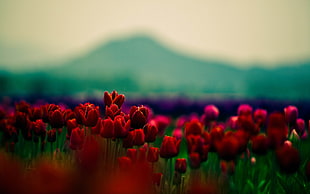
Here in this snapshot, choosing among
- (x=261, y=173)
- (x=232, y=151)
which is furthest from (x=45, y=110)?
(x=261, y=173)

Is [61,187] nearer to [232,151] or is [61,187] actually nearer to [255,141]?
[232,151]

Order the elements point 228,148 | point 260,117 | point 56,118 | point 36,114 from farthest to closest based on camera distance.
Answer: point 260,117 → point 36,114 → point 56,118 → point 228,148

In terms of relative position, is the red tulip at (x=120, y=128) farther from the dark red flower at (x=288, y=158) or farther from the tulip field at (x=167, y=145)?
the dark red flower at (x=288, y=158)

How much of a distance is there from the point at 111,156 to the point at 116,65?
340ft

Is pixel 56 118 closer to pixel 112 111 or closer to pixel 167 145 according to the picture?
pixel 112 111

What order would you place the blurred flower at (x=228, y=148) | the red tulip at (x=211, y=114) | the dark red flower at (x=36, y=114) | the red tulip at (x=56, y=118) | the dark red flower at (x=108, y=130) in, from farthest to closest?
1. the red tulip at (x=211, y=114)
2. the dark red flower at (x=36, y=114)
3. the red tulip at (x=56, y=118)
4. the dark red flower at (x=108, y=130)
5. the blurred flower at (x=228, y=148)

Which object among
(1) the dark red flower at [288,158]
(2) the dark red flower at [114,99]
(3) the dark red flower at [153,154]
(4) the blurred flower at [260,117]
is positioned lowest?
(3) the dark red flower at [153,154]

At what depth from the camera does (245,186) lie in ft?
6.37

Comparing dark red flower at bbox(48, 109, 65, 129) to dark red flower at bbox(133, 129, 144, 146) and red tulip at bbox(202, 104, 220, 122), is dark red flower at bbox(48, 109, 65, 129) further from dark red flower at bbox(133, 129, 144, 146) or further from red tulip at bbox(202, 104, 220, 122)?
red tulip at bbox(202, 104, 220, 122)

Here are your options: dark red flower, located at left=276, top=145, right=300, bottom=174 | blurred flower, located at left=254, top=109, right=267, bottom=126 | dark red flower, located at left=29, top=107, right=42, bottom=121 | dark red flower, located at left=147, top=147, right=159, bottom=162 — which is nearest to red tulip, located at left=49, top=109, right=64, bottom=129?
dark red flower, located at left=29, top=107, right=42, bottom=121

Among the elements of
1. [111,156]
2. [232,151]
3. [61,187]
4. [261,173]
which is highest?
[61,187]

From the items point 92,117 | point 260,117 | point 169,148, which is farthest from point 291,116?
point 92,117

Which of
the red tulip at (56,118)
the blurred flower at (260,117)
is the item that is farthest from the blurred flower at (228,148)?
the red tulip at (56,118)

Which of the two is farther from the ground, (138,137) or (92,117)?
(92,117)
